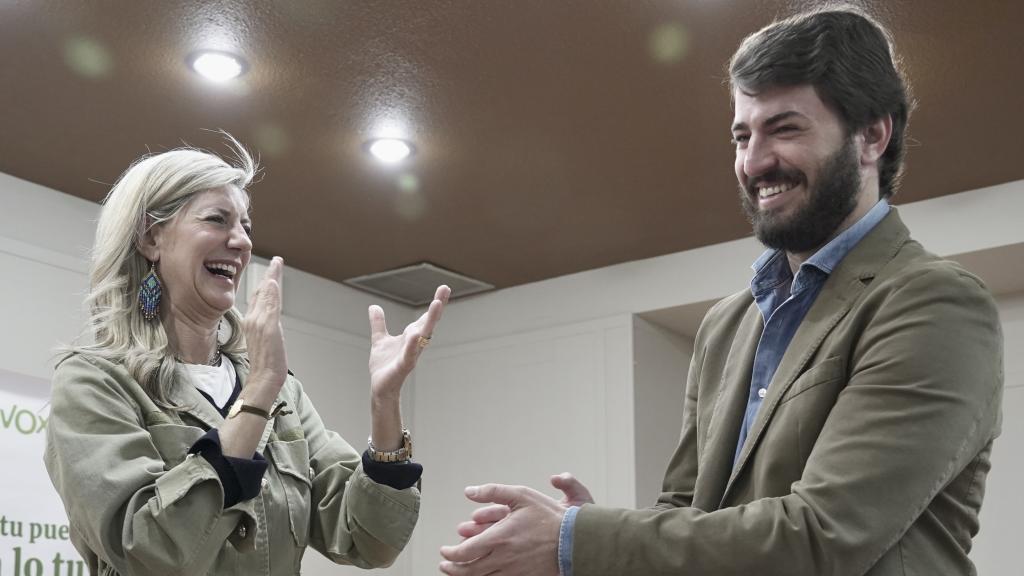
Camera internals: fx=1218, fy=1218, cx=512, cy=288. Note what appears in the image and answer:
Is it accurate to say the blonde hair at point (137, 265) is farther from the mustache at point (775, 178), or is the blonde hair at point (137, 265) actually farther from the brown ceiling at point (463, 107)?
the brown ceiling at point (463, 107)

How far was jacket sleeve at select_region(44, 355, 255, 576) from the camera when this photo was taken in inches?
75.4

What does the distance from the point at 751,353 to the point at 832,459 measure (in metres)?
0.33

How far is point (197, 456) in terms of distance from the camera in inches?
78.1

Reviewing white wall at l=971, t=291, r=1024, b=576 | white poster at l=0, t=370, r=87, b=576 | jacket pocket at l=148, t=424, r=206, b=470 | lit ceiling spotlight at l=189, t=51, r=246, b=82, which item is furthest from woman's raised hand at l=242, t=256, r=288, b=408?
white wall at l=971, t=291, r=1024, b=576

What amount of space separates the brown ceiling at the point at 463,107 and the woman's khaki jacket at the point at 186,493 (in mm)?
1875

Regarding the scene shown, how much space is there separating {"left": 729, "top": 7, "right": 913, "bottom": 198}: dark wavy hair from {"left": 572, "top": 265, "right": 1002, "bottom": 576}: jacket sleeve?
0.99 feet

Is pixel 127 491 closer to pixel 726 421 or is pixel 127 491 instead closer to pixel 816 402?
pixel 726 421

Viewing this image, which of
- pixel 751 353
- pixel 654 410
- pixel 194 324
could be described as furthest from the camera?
pixel 654 410

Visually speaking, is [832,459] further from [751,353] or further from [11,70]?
[11,70]

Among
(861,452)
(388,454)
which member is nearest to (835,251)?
(861,452)

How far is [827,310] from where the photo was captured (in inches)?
65.9

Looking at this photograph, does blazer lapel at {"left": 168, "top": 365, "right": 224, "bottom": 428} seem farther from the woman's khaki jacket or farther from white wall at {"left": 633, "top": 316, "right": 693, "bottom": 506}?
white wall at {"left": 633, "top": 316, "right": 693, "bottom": 506}

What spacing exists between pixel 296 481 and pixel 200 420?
8.8 inches

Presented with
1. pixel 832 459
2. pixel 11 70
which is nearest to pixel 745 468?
pixel 832 459
